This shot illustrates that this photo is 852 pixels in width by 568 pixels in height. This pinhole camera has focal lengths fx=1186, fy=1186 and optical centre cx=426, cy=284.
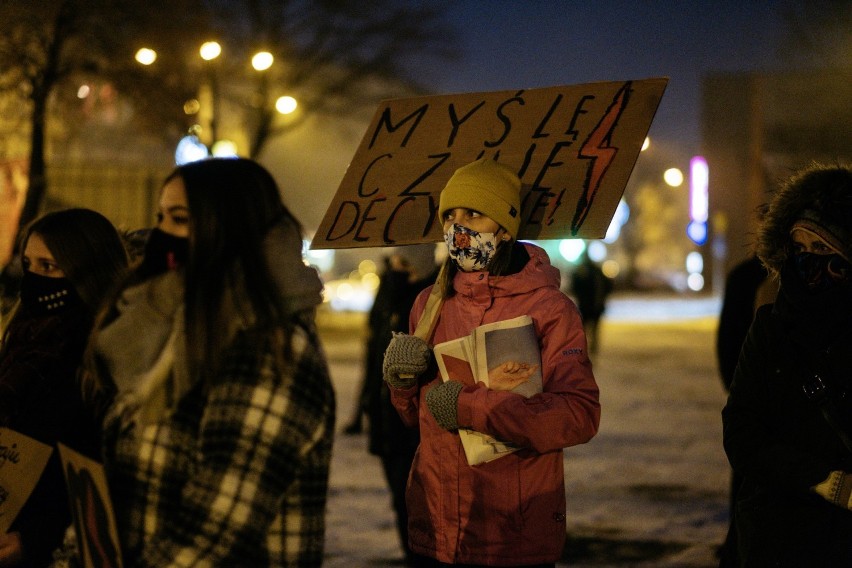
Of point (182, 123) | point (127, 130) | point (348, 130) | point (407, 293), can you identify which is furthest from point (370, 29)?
point (407, 293)

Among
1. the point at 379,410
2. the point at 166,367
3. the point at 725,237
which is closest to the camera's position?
the point at 166,367

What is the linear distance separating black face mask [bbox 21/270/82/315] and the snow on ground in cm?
388

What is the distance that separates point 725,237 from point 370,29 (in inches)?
1310

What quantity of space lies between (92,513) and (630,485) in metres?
7.77

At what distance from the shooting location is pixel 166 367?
2557 mm

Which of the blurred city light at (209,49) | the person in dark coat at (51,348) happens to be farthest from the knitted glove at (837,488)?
the blurred city light at (209,49)

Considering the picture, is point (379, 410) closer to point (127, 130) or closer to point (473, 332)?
point (473, 332)

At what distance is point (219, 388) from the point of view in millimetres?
2521

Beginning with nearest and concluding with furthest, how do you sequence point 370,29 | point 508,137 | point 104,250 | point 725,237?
point 104,250 → point 508,137 → point 370,29 → point 725,237

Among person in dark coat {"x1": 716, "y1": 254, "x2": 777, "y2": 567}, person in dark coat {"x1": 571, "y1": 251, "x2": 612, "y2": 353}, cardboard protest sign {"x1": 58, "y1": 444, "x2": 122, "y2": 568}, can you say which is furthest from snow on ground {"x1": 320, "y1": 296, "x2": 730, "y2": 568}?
cardboard protest sign {"x1": 58, "y1": 444, "x2": 122, "y2": 568}

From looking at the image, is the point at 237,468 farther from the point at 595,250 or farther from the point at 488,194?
the point at 595,250

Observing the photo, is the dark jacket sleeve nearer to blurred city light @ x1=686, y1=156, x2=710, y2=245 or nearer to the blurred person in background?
the blurred person in background

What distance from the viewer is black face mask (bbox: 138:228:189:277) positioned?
8.85 ft

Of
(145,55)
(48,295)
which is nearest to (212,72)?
(145,55)
